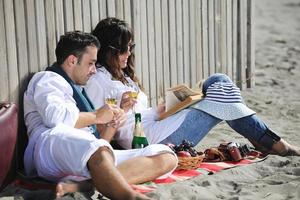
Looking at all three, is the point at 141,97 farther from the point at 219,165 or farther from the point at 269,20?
the point at 269,20

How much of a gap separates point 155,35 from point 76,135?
271 centimetres

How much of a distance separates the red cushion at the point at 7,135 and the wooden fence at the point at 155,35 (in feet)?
0.70

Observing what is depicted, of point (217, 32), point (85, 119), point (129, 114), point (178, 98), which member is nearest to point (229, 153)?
point (178, 98)

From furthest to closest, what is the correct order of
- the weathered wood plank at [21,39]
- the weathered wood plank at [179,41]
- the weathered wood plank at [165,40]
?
the weathered wood plank at [179,41] → the weathered wood plank at [165,40] → the weathered wood plank at [21,39]

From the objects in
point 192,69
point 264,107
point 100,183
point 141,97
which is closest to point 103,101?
point 141,97

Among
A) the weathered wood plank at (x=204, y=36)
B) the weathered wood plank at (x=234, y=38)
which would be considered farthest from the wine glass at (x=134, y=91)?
the weathered wood plank at (x=234, y=38)

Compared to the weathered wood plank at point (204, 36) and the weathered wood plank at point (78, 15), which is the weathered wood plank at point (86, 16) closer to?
the weathered wood plank at point (78, 15)

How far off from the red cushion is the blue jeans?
4.16ft

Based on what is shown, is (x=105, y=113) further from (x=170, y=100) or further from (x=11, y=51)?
(x=170, y=100)

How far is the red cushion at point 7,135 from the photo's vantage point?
5.15 meters

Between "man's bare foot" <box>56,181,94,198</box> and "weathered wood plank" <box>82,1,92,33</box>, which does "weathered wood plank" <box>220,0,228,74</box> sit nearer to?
"weathered wood plank" <box>82,1,92,33</box>

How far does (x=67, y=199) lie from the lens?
15.5 feet

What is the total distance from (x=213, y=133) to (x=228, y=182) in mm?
1784

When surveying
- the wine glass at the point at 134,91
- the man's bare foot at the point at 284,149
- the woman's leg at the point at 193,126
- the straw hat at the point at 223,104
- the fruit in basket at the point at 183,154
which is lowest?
the man's bare foot at the point at 284,149
